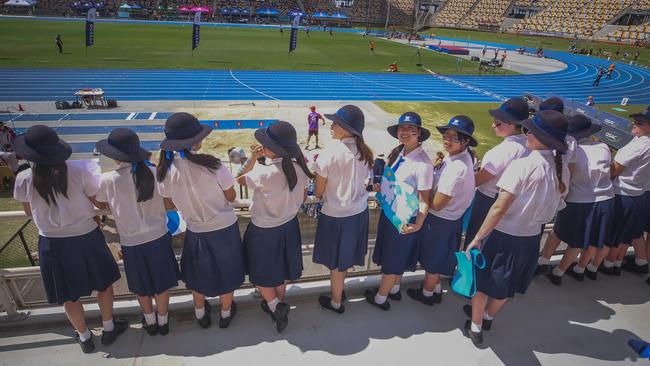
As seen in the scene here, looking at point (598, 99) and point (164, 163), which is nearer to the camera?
point (164, 163)

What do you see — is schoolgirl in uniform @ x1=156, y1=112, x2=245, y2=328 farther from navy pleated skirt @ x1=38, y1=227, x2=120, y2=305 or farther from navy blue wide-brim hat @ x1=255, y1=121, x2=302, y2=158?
navy pleated skirt @ x1=38, y1=227, x2=120, y2=305

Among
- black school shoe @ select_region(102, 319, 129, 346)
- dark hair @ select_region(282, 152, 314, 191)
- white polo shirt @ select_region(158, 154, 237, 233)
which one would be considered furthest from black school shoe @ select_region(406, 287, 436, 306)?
black school shoe @ select_region(102, 319, 129, 346)

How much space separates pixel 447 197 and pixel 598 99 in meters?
25.1

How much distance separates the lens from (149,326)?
279 cm

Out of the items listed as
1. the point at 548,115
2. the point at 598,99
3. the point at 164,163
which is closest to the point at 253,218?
the point at 164,163

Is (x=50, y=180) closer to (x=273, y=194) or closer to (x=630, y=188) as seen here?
(x=273, y=194)

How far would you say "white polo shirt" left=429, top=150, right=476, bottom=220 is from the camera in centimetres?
264

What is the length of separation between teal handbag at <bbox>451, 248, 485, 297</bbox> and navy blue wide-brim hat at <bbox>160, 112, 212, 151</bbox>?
2121 millimetres

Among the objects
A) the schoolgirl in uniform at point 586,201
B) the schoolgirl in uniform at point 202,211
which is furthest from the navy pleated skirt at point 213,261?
the schoolgirl in uniform at point 586,201

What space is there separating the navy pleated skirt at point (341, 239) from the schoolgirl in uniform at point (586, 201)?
2.05 meters

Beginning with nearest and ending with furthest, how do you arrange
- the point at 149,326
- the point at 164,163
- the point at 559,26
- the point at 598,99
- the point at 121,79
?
the point at 164,163 < the point at 149,326 < the point at 121,79 < the point at 598,99 < the point at 559,26

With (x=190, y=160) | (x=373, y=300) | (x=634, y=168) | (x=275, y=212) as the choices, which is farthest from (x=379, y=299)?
(x=634, y=168)

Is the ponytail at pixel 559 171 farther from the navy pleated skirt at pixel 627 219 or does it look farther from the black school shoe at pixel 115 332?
the black school shoe at pixel 115 332

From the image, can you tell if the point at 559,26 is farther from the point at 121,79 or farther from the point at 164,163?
the point at 164,163
